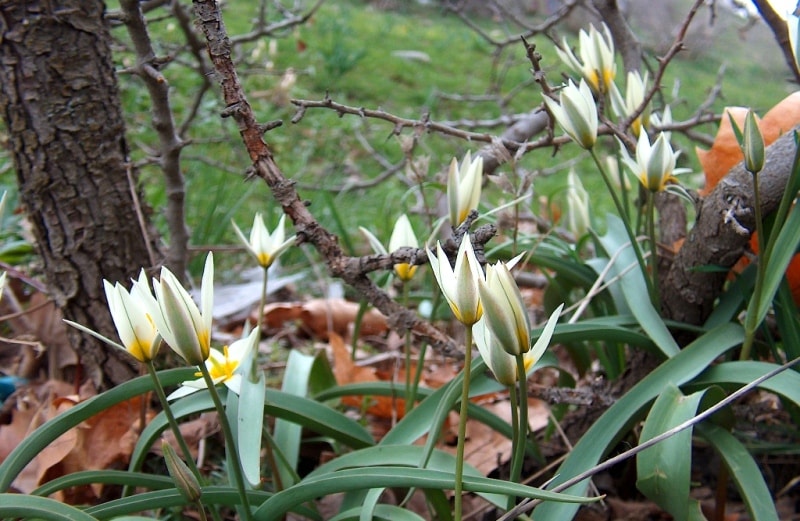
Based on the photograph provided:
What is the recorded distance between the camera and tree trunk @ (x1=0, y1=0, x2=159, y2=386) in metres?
1.38

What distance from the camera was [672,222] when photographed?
1.67 metres

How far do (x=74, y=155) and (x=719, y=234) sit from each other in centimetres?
119

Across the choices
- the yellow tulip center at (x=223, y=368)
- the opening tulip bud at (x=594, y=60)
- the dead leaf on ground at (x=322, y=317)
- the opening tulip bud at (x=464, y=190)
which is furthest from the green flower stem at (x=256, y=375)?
the dead leaf on ground at (x=322, y=317)

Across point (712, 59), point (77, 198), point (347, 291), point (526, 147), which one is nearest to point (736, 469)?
point (526, 147)

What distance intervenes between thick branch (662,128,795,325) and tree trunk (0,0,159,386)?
3.54ft

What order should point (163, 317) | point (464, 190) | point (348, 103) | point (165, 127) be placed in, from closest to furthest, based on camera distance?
point (163, 317) < point (464, 190) < point (165, 127) < point (348, 103)

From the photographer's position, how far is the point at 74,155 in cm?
143

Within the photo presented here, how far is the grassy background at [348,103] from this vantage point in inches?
116

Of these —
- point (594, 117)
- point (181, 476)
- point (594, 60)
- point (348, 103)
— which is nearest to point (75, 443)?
point (181, 476)

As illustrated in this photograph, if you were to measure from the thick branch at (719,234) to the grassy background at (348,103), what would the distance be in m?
0.48

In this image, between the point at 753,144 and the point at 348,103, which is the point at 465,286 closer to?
the point at 753,144

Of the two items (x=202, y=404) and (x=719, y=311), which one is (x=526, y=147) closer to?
(x=719, y=311)

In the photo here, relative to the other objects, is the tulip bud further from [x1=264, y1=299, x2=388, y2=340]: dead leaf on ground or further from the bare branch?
[x1=264, y1=299, x2=388, y2=340]: dead leaf on ground

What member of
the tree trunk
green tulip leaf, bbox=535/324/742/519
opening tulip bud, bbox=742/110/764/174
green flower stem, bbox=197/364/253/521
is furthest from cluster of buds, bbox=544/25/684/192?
the tree trunk
